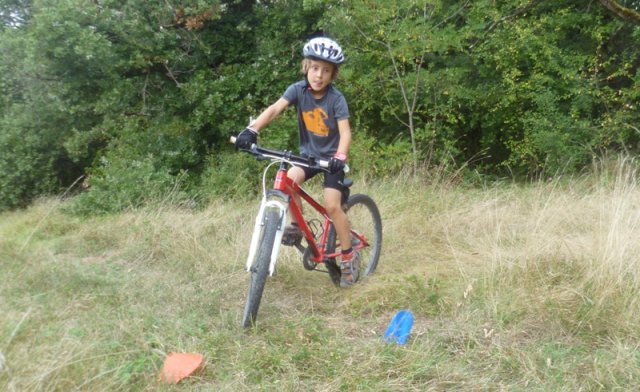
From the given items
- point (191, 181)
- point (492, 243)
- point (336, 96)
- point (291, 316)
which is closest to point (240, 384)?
point (291, 316)

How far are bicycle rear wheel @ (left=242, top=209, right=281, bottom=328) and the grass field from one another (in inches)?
4.1

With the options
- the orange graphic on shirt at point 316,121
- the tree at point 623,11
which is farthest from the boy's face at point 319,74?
the tree at point 623,11

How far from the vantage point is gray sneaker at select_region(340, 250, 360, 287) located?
4.25m

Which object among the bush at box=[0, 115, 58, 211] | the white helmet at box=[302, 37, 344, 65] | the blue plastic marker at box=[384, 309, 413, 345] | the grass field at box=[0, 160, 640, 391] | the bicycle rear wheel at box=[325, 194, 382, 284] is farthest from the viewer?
the bush at box=[0, 115, 58, 211]

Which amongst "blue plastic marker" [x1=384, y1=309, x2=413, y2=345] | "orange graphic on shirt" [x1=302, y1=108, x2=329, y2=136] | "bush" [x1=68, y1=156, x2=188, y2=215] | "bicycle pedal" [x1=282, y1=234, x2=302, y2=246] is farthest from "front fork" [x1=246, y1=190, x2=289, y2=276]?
"bush" [x1=68, y1=156, x2=188, y2=215]

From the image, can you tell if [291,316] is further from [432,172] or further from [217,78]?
[217,78]

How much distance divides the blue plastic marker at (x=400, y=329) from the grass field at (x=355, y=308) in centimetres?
7

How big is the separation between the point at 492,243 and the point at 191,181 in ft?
21.2

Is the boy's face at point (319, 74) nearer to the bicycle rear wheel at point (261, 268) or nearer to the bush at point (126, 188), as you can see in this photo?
the bicycle rear wheel at point (261, 268)

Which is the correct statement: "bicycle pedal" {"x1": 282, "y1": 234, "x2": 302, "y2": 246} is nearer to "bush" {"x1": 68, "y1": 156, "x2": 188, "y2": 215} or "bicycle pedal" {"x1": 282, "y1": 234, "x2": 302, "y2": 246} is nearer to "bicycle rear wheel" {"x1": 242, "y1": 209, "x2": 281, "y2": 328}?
"bicycle rear wheel" {"x1": 242, "y1": 209, "x2": 281, "y2": 328}

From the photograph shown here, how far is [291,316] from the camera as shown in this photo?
3707 mm

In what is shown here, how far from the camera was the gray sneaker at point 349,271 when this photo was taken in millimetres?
4254

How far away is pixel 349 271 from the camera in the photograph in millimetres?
4270

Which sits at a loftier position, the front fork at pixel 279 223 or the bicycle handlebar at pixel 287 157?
the bicycle handlebar at pixel 287 157
